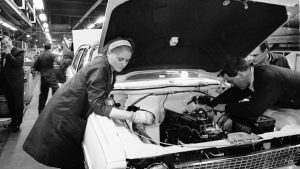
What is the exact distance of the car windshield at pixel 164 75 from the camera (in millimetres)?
2832

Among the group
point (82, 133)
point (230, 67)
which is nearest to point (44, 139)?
point (82, 133)

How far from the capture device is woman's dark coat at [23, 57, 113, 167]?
1.77 m

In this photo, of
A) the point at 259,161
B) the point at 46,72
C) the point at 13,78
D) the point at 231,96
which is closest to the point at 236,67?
the point at 231,96

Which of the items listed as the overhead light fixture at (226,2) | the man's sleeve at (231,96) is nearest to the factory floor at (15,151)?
the man's sleeve at (231,96)

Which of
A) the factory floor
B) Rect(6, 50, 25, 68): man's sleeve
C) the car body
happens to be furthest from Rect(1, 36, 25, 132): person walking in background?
the car body

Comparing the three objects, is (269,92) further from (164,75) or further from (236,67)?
(164,75)

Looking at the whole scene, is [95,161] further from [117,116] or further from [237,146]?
[237,146]

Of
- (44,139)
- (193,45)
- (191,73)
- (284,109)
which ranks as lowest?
(44,139)

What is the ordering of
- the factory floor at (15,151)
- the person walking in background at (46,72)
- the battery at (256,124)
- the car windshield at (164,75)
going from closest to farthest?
the battery at (256,124), the car windshield at (164,75), the factory floor at (15,151), the person walking in background at (46,72)

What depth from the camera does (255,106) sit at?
78.3 inches

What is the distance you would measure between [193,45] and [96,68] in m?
1.28

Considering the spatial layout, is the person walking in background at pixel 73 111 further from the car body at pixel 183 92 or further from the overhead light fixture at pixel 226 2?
the overhead light fixture at pixel 226 2

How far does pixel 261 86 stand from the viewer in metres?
2.05

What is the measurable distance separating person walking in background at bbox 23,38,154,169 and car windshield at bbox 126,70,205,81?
94cm
